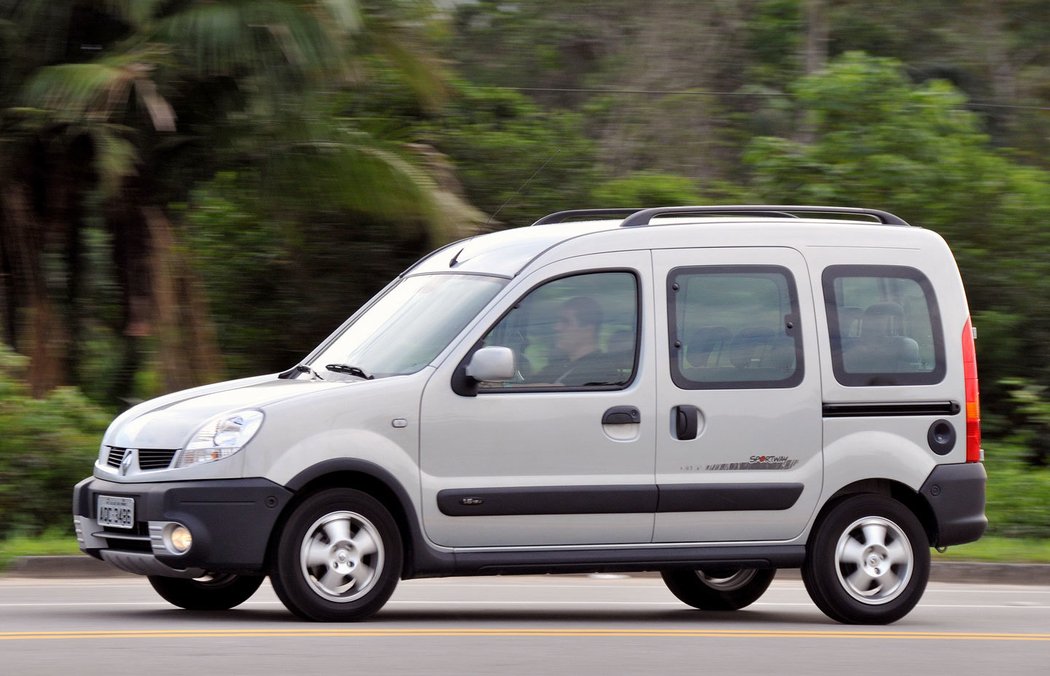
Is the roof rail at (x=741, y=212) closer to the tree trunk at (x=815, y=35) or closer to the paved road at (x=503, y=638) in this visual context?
the paved road at (x=503, y=638)

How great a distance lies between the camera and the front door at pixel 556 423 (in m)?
7.93

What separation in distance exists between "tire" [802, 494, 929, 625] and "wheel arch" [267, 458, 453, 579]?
1.93 meters

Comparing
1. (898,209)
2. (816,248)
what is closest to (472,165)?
(898,209)

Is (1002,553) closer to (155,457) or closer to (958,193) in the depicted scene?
(958,193)

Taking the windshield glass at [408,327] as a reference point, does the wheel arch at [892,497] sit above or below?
below

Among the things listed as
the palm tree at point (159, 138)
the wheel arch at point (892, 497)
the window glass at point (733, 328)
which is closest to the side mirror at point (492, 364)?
the window glass at point (733, 328)

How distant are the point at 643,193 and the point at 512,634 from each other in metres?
10.4

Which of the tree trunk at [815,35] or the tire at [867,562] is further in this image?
the tree trunk at [815,35]

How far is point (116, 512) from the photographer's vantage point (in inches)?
310

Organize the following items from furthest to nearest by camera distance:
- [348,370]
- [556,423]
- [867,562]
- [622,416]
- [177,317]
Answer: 1. [177,317]
2. [867,562]
3. [348,370]
4. [622,416]
5. [556,423]

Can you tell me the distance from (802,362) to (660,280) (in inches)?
32.9

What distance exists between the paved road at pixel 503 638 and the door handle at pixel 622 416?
99 cm

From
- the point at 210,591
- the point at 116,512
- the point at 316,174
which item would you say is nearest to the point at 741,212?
the point at 210,591

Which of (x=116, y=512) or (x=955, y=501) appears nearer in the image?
(x=116, y=512)
